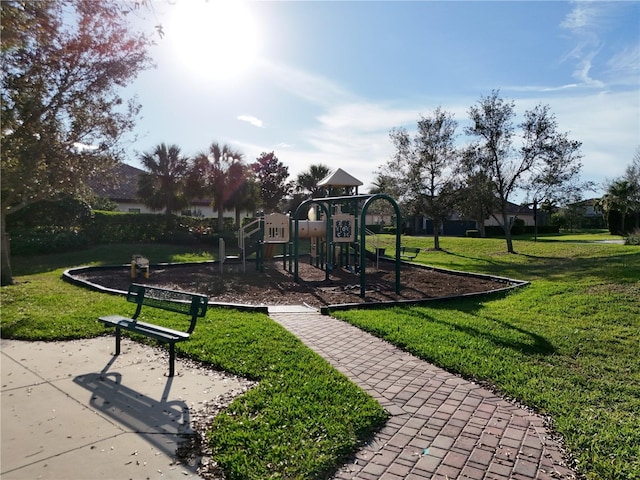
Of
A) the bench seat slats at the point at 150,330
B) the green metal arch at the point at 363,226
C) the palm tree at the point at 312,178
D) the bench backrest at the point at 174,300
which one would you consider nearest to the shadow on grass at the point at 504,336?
the green metal arch at the point at 363,226

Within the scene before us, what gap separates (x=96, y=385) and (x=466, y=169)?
21541mm

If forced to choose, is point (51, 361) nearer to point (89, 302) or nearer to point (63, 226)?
point (89, 302)

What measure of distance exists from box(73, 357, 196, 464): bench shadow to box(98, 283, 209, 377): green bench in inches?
17.2

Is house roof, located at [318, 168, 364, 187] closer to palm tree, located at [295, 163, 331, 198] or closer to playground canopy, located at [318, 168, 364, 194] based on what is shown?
playground canopy, located at [318, 168, 364, 194]

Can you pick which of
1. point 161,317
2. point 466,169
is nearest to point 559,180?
point 466,169

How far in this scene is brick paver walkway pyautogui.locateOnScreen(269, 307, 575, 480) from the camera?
3.15 meters

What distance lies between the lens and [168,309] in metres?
5.64

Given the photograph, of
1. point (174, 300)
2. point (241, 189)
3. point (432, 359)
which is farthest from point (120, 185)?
point (432, 359)

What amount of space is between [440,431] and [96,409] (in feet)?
9.69

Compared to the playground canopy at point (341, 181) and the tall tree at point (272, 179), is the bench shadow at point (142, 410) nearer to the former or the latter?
the playground canopy at point (341, 181)

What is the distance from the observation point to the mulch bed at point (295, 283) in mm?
9984

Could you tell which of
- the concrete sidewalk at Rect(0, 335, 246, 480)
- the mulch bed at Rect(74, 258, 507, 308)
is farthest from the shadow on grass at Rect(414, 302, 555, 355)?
the concrete sidewalk at Rect(0, 335, 246, 480)

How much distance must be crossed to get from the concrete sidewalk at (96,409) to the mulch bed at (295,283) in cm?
412

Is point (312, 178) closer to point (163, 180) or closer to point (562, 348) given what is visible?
point (163, 180)
